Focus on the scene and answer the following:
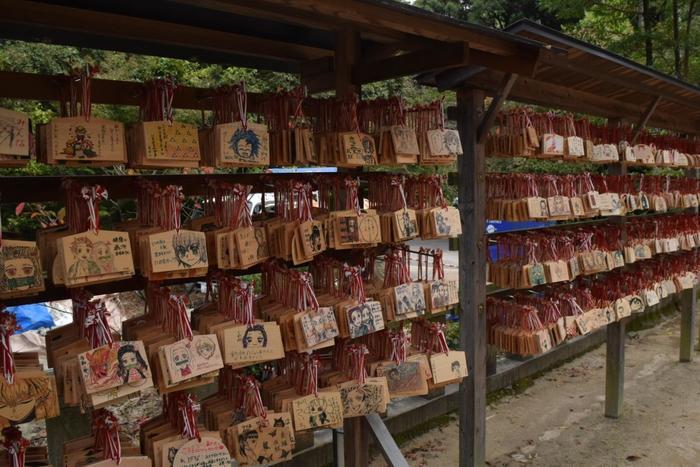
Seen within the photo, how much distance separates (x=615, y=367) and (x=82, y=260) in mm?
4727

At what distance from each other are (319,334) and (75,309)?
99cm

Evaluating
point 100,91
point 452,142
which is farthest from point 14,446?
point 452,142

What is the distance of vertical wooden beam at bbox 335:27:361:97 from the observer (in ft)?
9.57

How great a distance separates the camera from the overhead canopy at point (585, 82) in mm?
3264

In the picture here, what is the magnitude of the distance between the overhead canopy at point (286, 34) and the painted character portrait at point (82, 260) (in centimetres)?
100

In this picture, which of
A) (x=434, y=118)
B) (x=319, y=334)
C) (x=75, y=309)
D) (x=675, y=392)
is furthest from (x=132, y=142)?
(x=675, y=392)

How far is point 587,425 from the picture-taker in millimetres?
5062

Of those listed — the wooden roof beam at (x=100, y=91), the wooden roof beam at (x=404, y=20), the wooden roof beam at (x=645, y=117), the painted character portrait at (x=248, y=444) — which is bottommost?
the painted character portrait at (x=248, y=444)

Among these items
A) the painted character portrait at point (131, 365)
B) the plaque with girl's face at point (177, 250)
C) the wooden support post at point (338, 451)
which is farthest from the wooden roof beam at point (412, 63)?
the wooden support post at point (338, 451)

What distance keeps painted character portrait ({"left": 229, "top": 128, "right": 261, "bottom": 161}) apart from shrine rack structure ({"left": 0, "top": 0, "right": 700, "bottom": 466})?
317 millimetres

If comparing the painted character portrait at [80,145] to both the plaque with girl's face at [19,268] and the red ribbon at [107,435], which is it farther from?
the red ribbon at [107,435]

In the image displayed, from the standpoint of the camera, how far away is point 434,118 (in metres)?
3.00

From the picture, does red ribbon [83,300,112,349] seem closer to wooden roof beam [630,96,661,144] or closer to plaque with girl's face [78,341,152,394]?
plaque with girl's face [78,341,152,394]

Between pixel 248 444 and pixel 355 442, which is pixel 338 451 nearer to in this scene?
pixel 355 442
